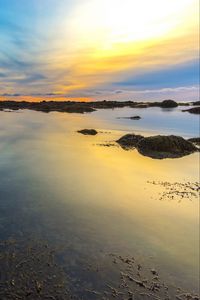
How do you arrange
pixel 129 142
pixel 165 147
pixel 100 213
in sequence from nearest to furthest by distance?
pixel 100 213, pixel 165 147, pixel 129 142

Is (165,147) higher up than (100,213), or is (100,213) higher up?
(165,147)

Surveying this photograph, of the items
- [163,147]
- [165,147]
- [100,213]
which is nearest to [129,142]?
[163,147]

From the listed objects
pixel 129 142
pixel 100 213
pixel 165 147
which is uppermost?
pixel 129 142

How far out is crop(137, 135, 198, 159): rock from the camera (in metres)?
32.0

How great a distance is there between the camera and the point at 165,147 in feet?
107

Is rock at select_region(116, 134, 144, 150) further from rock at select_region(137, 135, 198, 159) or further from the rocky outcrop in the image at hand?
rock at select_region(137, 135, 198, 159)

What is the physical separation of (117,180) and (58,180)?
3825 millimetres

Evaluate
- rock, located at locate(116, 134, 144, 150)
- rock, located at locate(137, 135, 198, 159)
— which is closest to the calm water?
rock, located at locate(137, 135, 198, 159)

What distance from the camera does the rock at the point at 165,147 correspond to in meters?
32.0

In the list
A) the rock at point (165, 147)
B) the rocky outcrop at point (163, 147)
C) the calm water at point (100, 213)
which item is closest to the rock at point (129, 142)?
the rocky outcrop at point (163, 147)

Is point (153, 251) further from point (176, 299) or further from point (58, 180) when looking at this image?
point (58, 180)

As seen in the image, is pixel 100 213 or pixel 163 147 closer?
pixel 100 213

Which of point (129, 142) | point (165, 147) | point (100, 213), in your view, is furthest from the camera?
point (129, 142)

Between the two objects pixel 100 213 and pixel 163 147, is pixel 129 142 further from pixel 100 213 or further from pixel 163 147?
pixel 100 213
